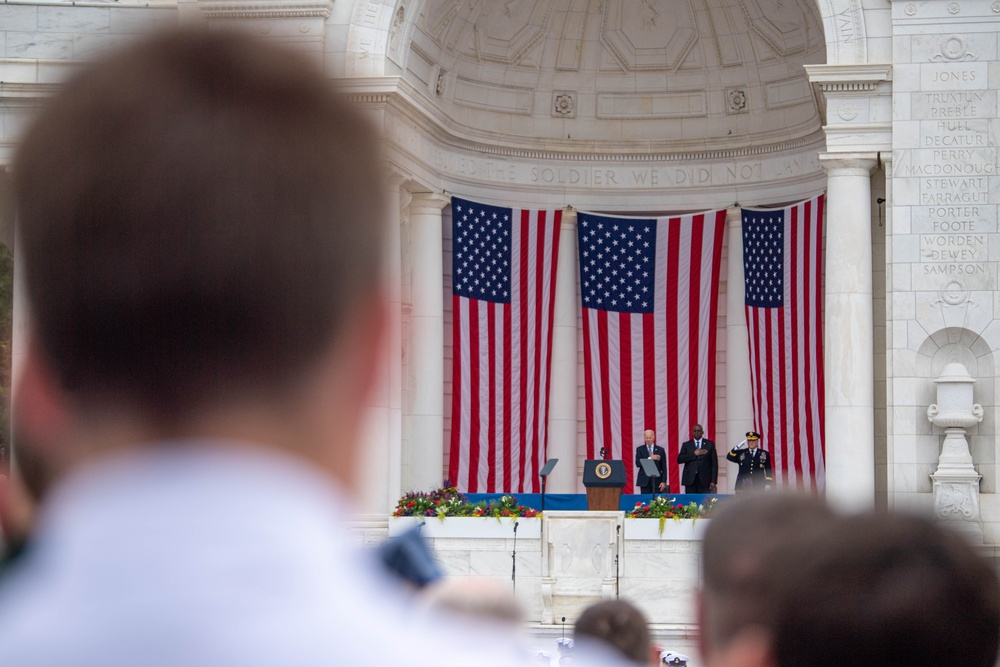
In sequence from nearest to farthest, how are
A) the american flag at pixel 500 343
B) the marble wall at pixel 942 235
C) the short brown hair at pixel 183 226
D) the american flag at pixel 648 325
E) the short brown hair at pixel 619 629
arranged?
the short brown hair at pixel 183 226 → the short brown hair at pixel 619 629 → the marble wall at pixel 942 235 → the american flag at pixel 500 343 → the american flag at pixel 648 325

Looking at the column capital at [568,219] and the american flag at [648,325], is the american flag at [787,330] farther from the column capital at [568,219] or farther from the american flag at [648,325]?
the column capital at [568,219]

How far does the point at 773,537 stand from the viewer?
5.11 feet

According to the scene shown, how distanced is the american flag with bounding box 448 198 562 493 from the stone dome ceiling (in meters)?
1.97

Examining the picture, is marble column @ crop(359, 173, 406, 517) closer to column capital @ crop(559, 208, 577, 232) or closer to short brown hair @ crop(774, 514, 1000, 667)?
column capital @ crop(559, 208, 577, 232)

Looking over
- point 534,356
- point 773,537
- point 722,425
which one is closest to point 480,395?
point 534,356

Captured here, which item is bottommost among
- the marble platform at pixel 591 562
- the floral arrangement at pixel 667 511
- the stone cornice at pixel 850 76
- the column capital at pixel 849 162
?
the marble platform at pixel 591 562

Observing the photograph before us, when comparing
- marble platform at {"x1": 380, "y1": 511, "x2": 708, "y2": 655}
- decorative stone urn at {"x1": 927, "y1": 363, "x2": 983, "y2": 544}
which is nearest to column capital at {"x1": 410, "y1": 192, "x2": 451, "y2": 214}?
marble platform at {"x1": 380, "y1": 511, "x2": 708, "y2": 655}

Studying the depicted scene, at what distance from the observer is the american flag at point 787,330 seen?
26266 millimetres

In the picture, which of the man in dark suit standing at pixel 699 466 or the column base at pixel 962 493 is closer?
the column base at pixel 962 493

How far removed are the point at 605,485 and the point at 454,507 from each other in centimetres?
245

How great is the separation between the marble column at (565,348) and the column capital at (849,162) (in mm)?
7563

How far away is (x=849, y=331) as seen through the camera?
73.7 ft

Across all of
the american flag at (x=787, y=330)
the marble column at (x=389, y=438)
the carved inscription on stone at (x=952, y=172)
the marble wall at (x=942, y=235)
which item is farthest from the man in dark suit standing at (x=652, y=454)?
the carved inscription on stone at (x=952, y=172)

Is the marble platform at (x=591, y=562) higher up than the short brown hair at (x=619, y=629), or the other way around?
the short brown hair at (x=619, y=629)
